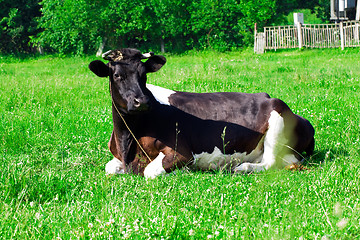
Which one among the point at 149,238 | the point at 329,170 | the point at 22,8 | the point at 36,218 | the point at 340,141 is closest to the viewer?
the point at 149,238

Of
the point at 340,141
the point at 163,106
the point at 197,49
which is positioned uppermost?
the point at 163,106

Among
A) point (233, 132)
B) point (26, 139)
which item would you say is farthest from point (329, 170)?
point (26, 139)

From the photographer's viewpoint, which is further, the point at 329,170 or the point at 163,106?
the point at 163,106

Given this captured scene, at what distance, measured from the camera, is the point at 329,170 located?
4.77 metres

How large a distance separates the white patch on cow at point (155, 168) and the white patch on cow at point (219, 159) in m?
0.48

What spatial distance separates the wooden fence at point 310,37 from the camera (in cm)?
2431

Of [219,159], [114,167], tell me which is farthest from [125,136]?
[219,159]

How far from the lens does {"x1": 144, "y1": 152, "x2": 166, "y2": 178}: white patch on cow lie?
5.24 m

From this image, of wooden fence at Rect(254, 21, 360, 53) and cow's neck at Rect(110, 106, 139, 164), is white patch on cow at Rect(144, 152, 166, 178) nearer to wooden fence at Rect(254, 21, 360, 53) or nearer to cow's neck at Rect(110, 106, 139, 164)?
cow's neck at Rect(110, 106, 139, 164)

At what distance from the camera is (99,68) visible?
17.4 feet

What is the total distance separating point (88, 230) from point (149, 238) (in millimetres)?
511

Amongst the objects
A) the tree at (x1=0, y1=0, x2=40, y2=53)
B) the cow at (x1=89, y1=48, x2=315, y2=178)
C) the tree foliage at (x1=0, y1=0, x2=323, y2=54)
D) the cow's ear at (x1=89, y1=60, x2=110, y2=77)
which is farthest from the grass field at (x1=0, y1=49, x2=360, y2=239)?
the tree at (x1=0, y1=0, x2=40, y2=53)

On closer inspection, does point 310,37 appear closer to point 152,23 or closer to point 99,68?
point 152,23

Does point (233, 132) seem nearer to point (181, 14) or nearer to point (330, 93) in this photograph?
point (330, 93)
